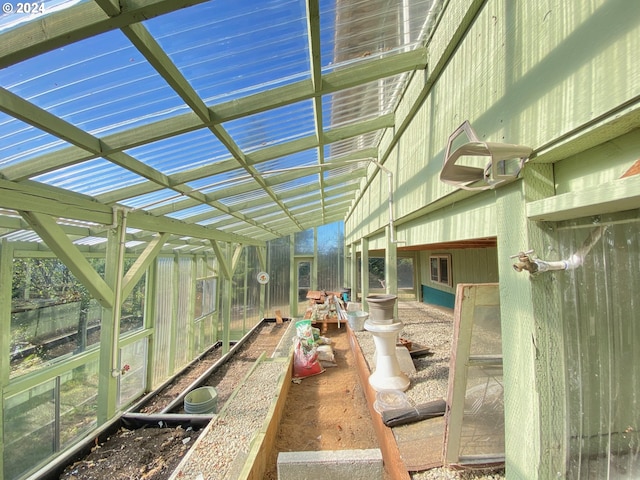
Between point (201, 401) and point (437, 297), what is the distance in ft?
20.2

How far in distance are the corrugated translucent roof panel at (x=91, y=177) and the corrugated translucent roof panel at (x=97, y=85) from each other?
57 centimetres

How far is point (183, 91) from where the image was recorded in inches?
63.3

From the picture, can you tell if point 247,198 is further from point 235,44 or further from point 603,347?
point 603,347

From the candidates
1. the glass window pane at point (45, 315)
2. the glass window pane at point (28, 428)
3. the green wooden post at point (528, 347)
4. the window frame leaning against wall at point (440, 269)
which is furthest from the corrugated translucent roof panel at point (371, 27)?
the glass window pane at point (28, 428)

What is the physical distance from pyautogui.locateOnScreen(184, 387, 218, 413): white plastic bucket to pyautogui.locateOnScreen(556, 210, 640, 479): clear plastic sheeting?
4038 mm

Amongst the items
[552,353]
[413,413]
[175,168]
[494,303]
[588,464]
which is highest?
[175,168]

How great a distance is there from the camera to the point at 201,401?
4.00m

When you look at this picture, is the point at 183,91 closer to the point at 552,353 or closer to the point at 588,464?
the point at 552,353

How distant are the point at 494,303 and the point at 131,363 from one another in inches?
312

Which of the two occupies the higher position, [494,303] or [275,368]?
[494,303]

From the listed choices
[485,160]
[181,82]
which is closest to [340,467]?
[485,160]

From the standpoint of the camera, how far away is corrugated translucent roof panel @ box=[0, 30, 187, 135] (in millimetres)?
1295

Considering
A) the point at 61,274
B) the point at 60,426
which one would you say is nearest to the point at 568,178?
the point at 61,274

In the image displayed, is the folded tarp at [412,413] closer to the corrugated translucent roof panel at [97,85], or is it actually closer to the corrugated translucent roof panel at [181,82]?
the corrugated translucent roof panel at [181,82]
